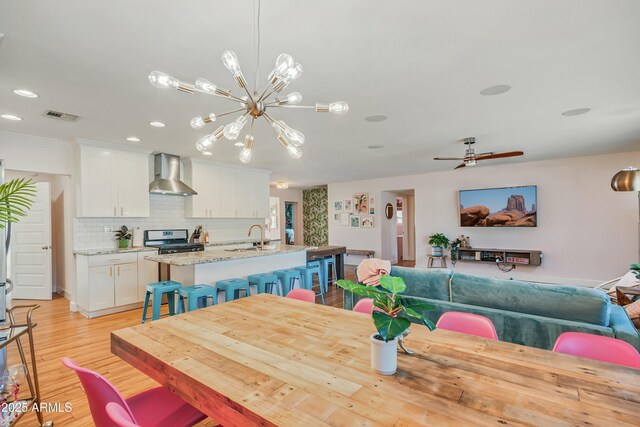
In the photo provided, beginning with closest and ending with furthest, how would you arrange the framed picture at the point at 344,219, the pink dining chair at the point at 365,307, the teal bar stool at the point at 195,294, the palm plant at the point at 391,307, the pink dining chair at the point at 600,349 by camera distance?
the palm plant at the point at 391,307
the pink dining chair at the point at 600,349
the pink dining chair at the point at 365,307
the teal bar stool at the point at 195,294
the framed picture at the point at 344,219

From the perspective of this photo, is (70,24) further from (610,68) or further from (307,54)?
(610,68)

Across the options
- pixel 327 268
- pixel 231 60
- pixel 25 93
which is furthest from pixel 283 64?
pixel 327 268

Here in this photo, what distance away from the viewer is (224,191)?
629 cm

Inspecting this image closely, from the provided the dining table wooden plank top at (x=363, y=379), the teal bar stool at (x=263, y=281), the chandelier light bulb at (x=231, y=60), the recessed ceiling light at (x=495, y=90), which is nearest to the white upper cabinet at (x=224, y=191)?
the teal bar stool at (x=263, y=281)

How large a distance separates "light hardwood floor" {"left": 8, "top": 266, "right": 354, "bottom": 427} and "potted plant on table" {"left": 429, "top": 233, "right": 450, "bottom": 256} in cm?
363

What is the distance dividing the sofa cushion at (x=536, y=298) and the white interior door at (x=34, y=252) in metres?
6.47

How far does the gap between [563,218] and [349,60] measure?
20.5 ft

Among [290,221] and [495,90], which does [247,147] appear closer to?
[495,90]

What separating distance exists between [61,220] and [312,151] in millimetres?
4745

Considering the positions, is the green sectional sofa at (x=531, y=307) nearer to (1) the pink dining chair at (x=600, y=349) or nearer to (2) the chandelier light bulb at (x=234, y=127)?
(1) the pink dining chair at (x=600, y=349)

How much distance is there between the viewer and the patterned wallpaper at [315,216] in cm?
1066

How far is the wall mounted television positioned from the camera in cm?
638

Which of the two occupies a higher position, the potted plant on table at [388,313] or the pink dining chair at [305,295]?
the potted plant on table at [388,313]

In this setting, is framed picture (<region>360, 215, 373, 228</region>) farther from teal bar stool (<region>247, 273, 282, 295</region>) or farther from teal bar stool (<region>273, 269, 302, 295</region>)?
teal bar stool (<region>247, 273, 282, 295</region>)
